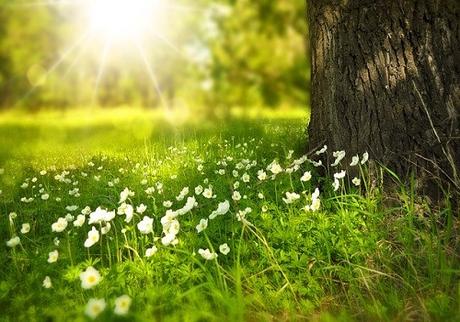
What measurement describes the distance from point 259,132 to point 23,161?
2745 millimetres

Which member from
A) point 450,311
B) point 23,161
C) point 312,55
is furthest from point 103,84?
point 450,311

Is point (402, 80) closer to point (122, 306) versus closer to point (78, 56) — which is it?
point (122, 306)

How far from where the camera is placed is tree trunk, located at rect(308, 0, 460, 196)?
2566 mm

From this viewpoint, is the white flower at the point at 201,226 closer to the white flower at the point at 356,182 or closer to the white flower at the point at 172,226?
the white flower at the point at 172,226

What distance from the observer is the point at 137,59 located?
2291 centimetres

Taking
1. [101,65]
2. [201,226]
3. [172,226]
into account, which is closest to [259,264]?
[201,226]

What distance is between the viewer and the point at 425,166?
2602mm

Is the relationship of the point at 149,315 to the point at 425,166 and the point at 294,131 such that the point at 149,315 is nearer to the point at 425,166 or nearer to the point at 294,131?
the point at 425,166

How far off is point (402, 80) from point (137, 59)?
Answer: 2141 cm

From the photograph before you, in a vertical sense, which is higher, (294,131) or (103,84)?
(103,84)

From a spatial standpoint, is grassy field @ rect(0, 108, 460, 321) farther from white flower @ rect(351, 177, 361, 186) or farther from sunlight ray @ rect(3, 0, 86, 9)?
sunlight ray @ rect(3, 0, 86, 9)

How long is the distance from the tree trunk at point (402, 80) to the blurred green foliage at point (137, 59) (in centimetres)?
335

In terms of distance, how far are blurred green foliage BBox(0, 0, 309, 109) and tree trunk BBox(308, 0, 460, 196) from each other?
11.0 feet

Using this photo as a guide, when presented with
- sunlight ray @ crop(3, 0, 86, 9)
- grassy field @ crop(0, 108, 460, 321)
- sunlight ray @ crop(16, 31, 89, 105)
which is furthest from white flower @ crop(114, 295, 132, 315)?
sunlight ray @ crop(16, 31, 89, 105)
